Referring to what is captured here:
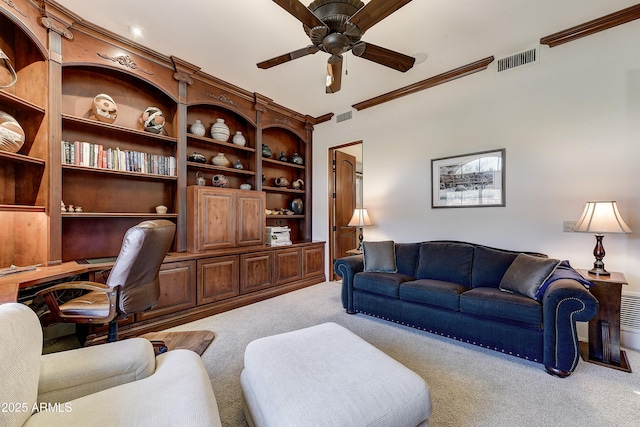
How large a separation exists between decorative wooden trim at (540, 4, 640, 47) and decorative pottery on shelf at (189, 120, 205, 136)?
4029 mm

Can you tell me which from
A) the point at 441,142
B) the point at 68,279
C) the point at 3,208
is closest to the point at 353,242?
the point at 441,142

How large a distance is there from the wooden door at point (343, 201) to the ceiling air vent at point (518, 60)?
8.90 ft

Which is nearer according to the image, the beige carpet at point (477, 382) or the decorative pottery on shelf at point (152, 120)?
the beige carpet at point (477, 382)

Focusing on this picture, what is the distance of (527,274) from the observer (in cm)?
239

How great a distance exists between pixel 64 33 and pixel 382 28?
2.95 m

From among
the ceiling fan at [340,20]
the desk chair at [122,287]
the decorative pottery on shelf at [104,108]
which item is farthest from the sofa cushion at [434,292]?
the decorative pottery on shelf at [104,108]

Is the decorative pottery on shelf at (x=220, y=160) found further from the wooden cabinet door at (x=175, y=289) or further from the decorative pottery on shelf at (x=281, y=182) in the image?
the wooden cabinet door at (x=175, y=289)

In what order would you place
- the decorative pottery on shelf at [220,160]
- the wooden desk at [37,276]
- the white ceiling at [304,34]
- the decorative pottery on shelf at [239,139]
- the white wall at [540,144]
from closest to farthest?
the wooden desk at [37,276] < the white ceiling at [304,34] < the white wall at [540,144] < the decorative pottery on shelf at [220,160] < the decorative pottery on shelf at [239,139]

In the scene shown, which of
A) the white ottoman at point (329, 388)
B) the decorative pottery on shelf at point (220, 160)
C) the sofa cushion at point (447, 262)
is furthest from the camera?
the decorative pottery on shelf at point (220, 160)

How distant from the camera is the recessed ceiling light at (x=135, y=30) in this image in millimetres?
2650

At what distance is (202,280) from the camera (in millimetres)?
3238

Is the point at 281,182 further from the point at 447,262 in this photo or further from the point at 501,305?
the point at 501,305

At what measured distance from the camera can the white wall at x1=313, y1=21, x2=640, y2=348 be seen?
2482mm

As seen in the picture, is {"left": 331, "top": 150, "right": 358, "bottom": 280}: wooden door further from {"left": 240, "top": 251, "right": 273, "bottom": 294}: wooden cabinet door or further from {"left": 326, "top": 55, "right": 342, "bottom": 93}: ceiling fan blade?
{"left": 326, "top": 55, "right": 342, "bottom": 93}: ceiling fan blade
